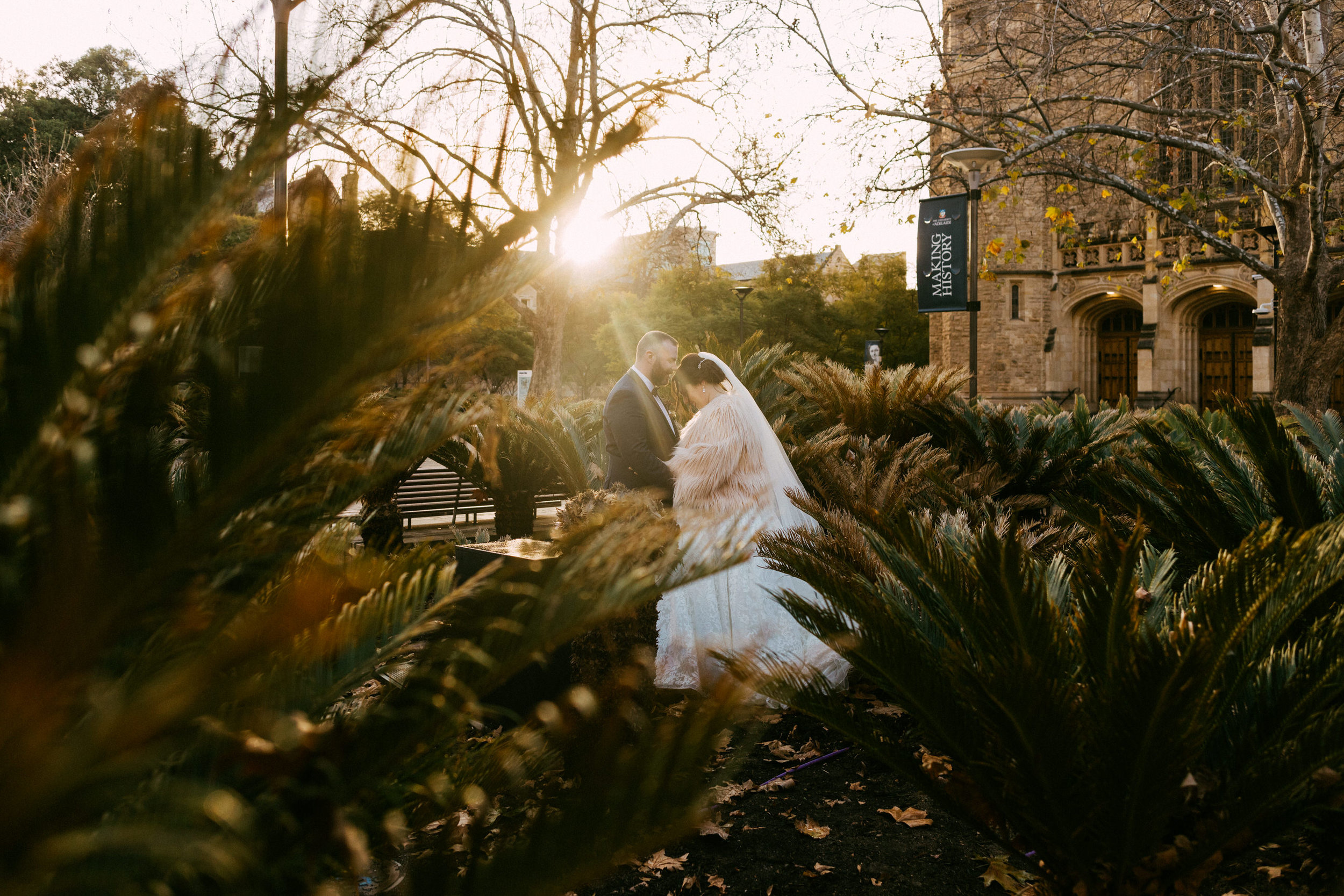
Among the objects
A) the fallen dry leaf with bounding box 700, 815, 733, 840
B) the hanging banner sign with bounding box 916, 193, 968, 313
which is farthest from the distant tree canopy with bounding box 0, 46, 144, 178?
the fallen dry leaf with bounding box 700, 815, 733, 840

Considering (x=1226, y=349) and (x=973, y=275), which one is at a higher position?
(x=973, y=275)

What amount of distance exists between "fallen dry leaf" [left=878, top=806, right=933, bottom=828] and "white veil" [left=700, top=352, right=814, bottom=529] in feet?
7.13

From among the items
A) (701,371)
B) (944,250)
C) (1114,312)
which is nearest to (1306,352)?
(944,250)

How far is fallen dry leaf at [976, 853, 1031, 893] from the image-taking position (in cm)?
303

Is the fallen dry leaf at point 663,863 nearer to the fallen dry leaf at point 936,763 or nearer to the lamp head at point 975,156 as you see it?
the fallen dry leaf at point 936,763

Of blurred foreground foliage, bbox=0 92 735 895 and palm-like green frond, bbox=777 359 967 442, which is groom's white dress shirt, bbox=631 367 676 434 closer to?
palm-like green frond, bbox=777 359 967 442

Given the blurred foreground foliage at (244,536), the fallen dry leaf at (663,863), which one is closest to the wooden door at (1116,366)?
the fallen dry leaf at (663,863)

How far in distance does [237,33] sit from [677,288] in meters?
44.8

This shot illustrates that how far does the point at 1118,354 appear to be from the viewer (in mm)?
30906

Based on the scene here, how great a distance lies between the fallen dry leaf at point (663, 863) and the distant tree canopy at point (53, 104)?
3124cm

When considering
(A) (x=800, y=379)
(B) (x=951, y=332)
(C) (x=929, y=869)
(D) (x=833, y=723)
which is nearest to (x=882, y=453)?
(A) (x=800, y=379)

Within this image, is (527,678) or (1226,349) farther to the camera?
(1226,349)

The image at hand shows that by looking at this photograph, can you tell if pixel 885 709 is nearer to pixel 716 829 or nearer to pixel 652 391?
pixel 716 829

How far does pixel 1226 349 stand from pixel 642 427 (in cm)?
2869
